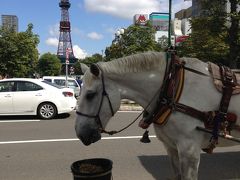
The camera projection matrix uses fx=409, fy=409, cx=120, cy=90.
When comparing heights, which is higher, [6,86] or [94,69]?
[94,69]

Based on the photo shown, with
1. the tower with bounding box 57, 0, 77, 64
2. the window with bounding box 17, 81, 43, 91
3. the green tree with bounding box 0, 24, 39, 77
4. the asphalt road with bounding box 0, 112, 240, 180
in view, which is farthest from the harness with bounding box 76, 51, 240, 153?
the tower with bounding box 57, 0, 77, 64

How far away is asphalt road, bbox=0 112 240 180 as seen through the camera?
6848mm

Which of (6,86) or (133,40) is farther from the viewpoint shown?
(133,40)

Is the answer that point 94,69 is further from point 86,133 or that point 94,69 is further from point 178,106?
point 178,106

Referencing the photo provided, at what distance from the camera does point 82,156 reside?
829 centimetres

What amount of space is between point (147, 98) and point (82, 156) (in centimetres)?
482

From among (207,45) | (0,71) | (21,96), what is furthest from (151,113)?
(0,71)

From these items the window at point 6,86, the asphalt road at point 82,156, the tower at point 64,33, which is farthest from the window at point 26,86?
the tower at point 64,33

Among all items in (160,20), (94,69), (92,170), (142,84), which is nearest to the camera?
(94,69)

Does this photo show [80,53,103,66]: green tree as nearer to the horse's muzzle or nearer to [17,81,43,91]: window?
the horse's muzzle

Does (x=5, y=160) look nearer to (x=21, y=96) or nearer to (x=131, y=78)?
(x=131, y=78)

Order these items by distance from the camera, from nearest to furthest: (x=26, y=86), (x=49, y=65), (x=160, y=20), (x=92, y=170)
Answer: (x=92, y=170) < (x=26, y=86) < (x=160, y=20) < (x=49, y=65)

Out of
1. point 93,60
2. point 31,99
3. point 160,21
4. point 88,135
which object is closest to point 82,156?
point 88,135

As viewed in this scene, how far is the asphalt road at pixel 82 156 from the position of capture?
685cm
